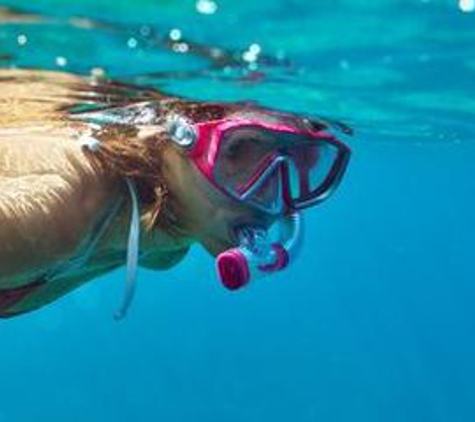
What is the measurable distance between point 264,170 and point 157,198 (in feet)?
2.82

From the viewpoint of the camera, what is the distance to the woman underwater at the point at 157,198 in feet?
14.0

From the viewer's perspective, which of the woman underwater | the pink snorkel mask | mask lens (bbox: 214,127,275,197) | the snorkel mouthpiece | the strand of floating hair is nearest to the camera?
the woman underwater

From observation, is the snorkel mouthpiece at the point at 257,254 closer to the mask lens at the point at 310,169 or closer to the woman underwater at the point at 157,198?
the woman underwater at the point at 157,198

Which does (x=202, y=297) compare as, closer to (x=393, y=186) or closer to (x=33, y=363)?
(x=33, y=363)

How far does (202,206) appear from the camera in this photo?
5387 millimetres

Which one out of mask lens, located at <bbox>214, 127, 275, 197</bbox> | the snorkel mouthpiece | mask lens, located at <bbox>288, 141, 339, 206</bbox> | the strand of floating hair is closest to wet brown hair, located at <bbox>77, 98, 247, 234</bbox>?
the strand of floating hair

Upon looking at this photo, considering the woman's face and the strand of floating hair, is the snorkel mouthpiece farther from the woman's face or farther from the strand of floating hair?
the strand of floating hair

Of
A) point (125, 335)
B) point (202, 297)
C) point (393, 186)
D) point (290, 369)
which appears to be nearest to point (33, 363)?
point (125, 335)

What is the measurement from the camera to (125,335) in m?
88.4

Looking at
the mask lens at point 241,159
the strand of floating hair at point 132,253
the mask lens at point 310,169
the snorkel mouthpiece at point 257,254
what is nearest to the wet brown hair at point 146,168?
the strand of floating hair at point 132,253

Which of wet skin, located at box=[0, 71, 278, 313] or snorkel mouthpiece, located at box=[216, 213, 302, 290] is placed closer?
wet skin, located at box=[0, 71, 278, 313]

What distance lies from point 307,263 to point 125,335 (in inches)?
971

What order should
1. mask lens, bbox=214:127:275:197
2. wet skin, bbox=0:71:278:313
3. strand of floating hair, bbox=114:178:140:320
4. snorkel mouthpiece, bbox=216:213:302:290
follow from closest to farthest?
1. wet skin, bbox=0:71:278:313
2. strand of floating hair, bbox=114:178:140:320
3. snorkel mouthpiece, bbox=216:213:302:290
4. mask lens, bbox=214:127:275:197

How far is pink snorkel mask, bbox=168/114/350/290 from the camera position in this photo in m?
5.30
